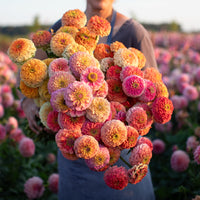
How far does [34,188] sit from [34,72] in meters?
1.33

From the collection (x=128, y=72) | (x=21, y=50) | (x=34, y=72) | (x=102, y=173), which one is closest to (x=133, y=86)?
(x=128, y=72)

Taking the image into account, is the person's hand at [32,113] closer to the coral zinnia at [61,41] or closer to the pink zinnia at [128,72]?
the coral zinnia at [61,41]

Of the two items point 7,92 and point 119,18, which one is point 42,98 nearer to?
point 119,18

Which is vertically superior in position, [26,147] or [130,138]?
[130,138]

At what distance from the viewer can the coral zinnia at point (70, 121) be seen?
88cm

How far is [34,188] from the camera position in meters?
1.99

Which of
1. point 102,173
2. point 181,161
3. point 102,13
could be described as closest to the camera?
point 102,173

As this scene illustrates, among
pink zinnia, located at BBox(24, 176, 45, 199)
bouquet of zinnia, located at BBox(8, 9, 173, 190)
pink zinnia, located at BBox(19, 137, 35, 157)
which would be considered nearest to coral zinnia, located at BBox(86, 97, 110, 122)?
bouquet of zinnia, located at BBox(8, 9, 173, 190)

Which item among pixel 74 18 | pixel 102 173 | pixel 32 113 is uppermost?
pixel 74 18

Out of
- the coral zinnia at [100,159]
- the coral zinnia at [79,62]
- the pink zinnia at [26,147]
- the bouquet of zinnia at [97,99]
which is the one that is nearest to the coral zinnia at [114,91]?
the bouquet of zinnia at [97,99]

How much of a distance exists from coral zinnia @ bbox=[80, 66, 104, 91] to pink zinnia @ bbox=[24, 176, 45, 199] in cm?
142

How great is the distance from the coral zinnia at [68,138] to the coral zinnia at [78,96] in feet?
0.33

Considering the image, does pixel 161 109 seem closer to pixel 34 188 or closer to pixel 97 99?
pixel 97 99

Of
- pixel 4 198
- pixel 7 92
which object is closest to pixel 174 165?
pixel 4 198
